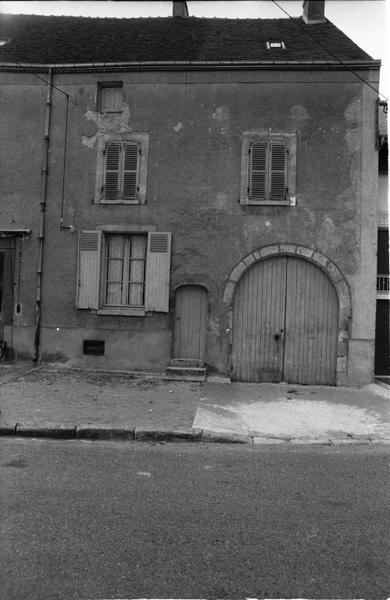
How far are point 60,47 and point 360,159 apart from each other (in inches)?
325

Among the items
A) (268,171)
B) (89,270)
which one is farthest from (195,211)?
(89,270)

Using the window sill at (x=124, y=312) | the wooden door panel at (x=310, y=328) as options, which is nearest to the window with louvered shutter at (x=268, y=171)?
the wooden door panel at (x=310, y=328)

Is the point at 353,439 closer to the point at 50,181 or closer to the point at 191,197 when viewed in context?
the point at 191,197

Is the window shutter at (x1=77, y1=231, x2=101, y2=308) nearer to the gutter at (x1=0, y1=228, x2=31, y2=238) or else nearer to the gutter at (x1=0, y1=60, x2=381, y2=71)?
the gutter at (x1=0, y1=228, x2=31, y2=238)

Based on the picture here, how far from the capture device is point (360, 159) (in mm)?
10039

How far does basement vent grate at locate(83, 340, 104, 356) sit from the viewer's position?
10.5 meters

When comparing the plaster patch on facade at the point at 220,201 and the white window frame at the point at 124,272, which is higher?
the plaster patch on facade at the point at 220,201

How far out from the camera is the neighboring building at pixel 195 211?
33.0ft

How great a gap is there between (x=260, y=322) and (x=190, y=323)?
5.26 feet

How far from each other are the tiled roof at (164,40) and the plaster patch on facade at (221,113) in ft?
4.02

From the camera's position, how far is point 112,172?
420 inches

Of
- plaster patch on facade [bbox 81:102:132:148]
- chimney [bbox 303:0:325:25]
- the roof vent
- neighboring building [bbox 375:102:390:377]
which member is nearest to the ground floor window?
plaster patch on facade [bbox 81:102:132:148]

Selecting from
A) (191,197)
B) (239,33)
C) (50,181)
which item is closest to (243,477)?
(191,197)

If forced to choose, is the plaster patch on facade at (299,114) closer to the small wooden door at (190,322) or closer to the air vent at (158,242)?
the air vent at (158,242)
